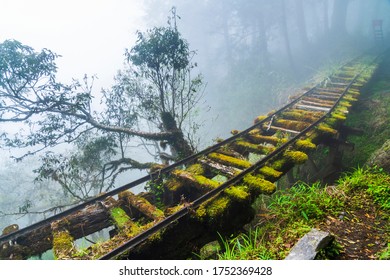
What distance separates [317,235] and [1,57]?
7669 mm

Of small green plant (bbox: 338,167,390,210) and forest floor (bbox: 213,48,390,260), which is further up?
small green plant (bbox: 338,167,390,210)

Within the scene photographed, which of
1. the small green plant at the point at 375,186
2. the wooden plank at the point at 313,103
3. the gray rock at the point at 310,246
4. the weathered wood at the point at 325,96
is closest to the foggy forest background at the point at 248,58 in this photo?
the weathered wood at the point at 325,96

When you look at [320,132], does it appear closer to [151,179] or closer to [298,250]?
[151,179]

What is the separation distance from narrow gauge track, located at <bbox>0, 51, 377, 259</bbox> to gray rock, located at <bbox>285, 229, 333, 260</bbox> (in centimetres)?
140

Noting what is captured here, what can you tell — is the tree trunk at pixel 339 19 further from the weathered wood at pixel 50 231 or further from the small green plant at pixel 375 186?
the weathered wood at pixel 50 231

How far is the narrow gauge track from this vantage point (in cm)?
378

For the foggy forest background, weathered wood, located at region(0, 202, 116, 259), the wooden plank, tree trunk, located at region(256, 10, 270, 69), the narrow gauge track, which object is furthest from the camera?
tree trunk, located at region(256, 10, 270, 69)

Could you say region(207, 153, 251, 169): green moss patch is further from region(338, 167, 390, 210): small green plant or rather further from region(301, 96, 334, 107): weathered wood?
region(301, 96, 334, 107): weathered wood

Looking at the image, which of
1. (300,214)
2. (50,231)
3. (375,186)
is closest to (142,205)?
(50,231)

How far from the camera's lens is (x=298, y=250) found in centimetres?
276

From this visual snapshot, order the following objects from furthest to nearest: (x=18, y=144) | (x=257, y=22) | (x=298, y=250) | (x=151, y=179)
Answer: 1. (x=257, y=22)
2. (x=18, y=144)
3. (x=151, y=179)
4. (x=298, y=250)

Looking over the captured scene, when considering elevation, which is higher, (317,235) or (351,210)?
(317,235)

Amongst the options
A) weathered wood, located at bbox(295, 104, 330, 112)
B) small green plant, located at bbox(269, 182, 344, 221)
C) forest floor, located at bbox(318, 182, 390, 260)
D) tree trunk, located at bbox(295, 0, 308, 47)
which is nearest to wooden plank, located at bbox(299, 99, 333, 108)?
weathered wood, located at bbox(295, 104, 330, 112)
